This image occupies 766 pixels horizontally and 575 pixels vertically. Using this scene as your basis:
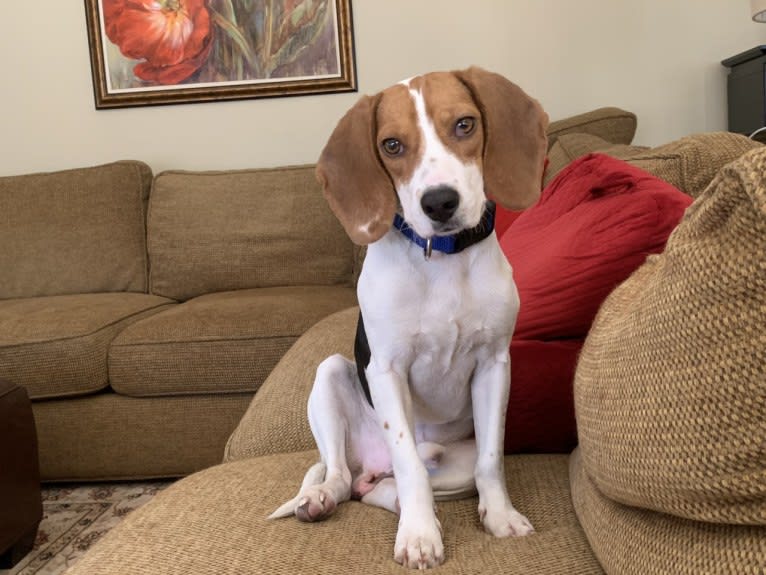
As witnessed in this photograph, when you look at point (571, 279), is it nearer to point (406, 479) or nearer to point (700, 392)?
point (406, 479)

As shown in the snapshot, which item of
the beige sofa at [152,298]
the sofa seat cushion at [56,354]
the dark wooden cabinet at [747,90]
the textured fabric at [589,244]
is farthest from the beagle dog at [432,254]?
the dark wooden cabinet at [747,90]

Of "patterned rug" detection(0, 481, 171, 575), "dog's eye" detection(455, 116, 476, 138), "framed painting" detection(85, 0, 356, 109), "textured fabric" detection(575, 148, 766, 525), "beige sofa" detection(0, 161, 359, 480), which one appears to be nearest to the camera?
"textured fabric" detection(575, 148, 766, 525)

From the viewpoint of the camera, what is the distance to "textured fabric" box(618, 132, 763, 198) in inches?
55.1

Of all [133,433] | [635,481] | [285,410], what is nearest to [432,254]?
[635,481]

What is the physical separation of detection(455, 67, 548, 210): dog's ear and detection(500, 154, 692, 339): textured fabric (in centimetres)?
13

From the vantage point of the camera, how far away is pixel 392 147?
43.8 inches

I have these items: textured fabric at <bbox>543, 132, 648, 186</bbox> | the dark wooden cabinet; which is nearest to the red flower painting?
textured fabric at <bbox>543, 132, 648, 186</bbox>

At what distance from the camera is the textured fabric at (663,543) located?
56 centimetres

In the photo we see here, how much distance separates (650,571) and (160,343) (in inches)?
77.1

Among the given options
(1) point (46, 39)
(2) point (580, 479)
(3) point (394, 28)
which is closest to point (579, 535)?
(2) point (580, 479)

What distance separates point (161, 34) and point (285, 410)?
8.31ft

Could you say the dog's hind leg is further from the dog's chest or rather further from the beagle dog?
the dog's chest

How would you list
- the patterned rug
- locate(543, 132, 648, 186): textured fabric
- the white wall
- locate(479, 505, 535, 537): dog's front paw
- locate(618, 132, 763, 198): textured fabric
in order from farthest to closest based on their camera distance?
the white wall → locate(543, 132, 648, 186): textured fabric → the patterned rug → locate(618, 132, 763, 198): textured fabric → locate(479, 505, 535, 537): dog's front paw

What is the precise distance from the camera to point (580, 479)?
0.95m
